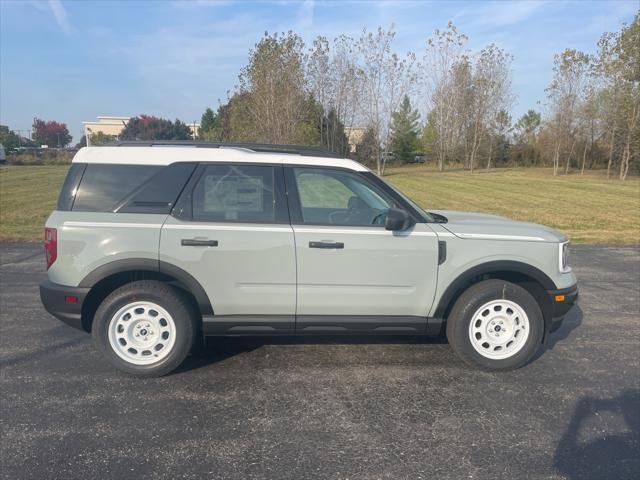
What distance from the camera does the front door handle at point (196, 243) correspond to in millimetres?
3924

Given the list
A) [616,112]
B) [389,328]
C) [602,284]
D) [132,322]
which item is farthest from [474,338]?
[616,112]

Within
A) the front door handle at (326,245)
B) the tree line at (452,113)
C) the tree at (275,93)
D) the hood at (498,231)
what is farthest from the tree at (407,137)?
the front door handle at (326,245)

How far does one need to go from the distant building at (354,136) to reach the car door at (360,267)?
1447 inches

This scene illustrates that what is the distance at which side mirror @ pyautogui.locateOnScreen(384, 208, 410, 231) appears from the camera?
155 inches

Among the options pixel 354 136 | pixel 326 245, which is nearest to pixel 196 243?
pixel 326 245

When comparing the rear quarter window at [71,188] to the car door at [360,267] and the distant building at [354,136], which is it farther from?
the distant building at [354,136]

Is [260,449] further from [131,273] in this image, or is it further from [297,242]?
[131,273]

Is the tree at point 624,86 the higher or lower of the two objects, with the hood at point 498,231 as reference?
higher

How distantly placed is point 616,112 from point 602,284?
122 feet

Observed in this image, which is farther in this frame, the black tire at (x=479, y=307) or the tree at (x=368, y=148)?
the tree at (x=368, y=148)

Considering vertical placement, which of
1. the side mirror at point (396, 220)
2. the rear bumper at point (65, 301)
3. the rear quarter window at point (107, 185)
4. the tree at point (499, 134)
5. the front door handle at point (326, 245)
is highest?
the tree at point (499, 134)

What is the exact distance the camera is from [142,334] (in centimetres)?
406

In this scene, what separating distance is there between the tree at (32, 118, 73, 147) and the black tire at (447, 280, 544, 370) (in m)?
103

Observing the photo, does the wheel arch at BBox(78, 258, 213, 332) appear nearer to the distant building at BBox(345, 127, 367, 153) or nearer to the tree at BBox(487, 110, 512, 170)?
the distant building at BBox(345, 127, 367, 153)
